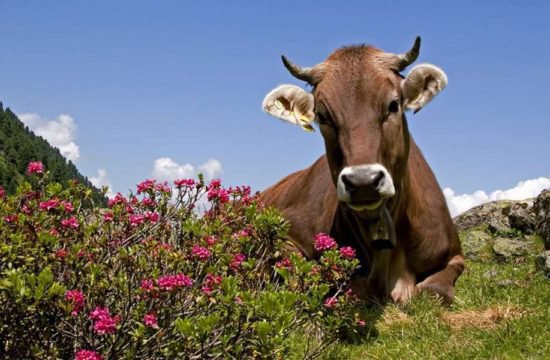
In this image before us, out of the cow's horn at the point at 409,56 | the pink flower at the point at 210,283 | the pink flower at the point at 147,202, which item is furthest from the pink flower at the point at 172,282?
the cow's horn at the point at 409,56

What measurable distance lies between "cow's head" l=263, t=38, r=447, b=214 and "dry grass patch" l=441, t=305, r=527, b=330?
1.41 metres

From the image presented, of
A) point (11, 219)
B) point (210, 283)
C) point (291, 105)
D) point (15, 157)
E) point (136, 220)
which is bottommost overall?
point (210, 283)

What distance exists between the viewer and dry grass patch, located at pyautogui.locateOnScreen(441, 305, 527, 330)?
608cm

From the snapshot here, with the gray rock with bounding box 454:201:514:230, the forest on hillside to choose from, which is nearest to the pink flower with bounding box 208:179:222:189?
the gray rock with bounding box 454:201:514:230

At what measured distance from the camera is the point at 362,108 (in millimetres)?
5953

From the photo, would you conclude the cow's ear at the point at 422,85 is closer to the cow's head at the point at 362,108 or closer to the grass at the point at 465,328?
the cow's head at the point at 362,108

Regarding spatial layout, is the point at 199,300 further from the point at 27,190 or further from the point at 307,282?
the point at 27,190

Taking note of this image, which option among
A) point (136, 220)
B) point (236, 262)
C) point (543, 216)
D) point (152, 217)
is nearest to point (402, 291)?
point (236, 262)

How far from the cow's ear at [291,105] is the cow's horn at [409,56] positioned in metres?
1.01

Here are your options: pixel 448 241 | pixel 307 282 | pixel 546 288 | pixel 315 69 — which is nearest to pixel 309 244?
pixel 448 241

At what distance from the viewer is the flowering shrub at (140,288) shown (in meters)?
3.54

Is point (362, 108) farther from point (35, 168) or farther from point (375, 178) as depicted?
point (35, 168)

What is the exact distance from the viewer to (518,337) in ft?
18.0

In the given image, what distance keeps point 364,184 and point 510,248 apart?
303 inches
